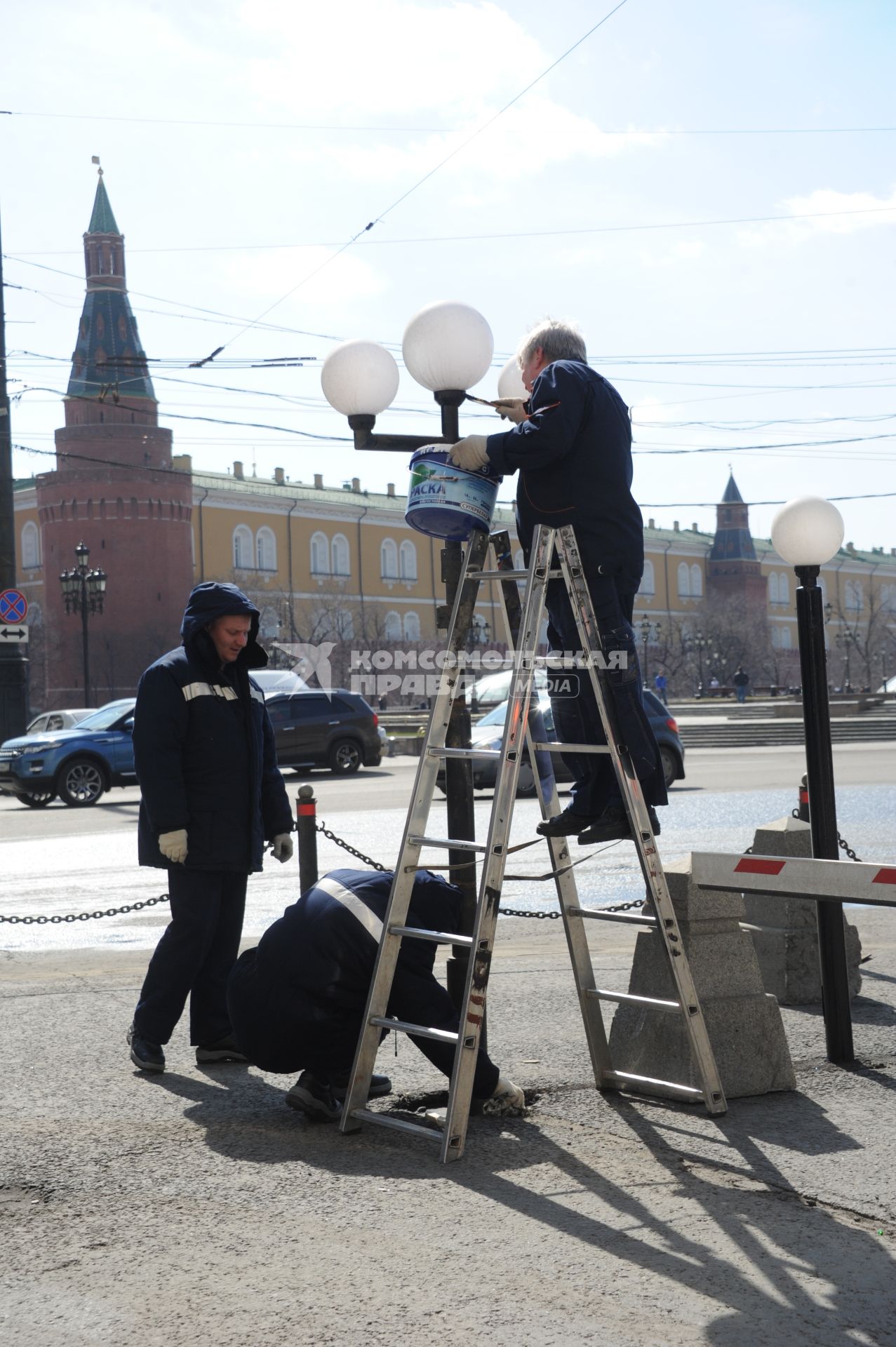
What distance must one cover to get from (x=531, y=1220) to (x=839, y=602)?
124548 millimetres

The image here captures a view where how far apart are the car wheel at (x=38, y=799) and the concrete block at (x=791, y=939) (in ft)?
51.3

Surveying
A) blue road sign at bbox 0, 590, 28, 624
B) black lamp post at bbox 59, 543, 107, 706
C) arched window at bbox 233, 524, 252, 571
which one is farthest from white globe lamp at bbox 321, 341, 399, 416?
arched window at bbox 233, 524, 252, 571

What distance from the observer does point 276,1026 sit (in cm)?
491

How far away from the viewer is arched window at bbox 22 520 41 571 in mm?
88938

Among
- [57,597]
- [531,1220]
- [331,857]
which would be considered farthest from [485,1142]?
[57,597]

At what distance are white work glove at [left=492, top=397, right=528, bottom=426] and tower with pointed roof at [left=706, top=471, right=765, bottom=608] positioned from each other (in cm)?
12611

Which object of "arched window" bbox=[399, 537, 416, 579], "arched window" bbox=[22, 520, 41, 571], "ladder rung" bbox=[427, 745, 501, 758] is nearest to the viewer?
"ladder rung" bbox=[427, 745, 501, 758]

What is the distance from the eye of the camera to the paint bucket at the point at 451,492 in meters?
4.88

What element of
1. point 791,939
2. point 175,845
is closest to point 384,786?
point 791,939

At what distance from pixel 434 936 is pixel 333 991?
19.1 inches

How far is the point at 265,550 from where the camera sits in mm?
95000

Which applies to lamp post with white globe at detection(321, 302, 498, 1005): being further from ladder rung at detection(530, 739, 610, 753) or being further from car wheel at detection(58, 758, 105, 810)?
car wheel at detection(58, 758, 105, 810)

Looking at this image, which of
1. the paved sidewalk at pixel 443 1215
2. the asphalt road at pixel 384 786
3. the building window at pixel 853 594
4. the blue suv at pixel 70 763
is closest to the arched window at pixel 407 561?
the building window at pixel 853 594

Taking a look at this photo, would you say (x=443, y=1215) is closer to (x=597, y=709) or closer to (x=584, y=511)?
(x=597, y=709)
